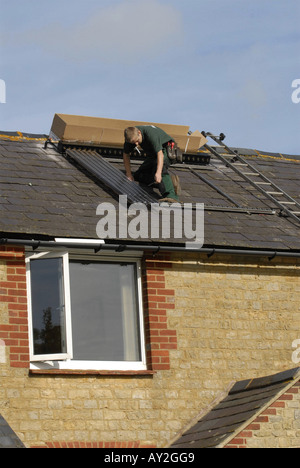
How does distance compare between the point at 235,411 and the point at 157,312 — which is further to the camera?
the point at 157,312

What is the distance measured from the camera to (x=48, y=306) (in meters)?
13.2

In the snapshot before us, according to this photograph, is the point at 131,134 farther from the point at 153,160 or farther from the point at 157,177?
the point at 157,177

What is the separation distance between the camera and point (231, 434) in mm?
11578

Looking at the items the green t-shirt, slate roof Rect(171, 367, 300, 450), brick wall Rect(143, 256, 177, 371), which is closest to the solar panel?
the green t-shirt

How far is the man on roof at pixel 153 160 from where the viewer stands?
50.1ft

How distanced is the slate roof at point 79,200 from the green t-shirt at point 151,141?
801mm

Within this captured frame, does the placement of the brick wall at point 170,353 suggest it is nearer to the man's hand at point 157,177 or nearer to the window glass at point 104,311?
the window glass at point 104,311

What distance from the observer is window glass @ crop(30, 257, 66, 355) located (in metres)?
13.1

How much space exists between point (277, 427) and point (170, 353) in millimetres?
2198

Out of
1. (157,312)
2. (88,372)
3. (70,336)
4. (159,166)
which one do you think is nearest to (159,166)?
(159,166)

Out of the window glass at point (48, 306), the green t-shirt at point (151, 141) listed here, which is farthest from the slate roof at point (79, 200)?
the green t-shirt at point (151, 141)

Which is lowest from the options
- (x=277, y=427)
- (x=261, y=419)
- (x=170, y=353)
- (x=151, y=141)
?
(x=277, y=427)

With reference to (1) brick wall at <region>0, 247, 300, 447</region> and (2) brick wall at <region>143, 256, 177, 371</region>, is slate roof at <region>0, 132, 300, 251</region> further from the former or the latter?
(2) brick wall at <region>143, 256, 177, 371</region>
